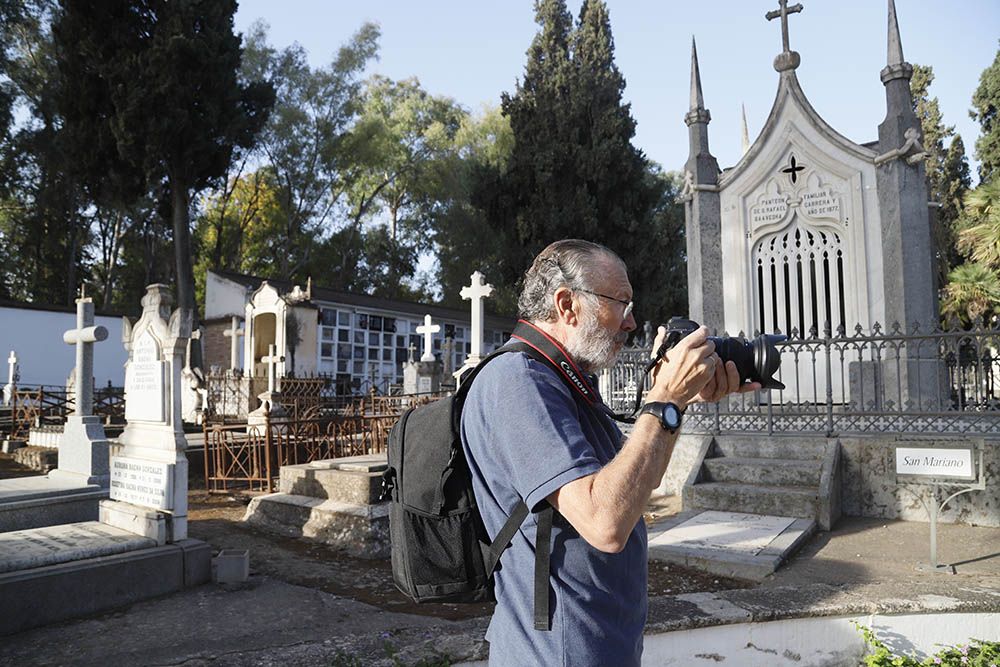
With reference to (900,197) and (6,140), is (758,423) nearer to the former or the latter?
(900,197)

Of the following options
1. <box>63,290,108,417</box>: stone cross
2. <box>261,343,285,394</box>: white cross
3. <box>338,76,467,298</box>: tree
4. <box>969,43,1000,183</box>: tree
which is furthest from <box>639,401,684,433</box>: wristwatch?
<box>338,76,467,298</box>: tree

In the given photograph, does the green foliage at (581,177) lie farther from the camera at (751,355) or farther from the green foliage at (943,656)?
the camera at (751,355)

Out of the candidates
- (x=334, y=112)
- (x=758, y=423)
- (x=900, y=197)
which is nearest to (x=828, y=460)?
(x=758, y=423)

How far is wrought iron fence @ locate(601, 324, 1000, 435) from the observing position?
7.01m

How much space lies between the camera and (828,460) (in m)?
6.75

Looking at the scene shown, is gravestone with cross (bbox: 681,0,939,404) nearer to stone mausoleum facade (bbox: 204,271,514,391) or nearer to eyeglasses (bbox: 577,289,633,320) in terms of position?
eyeglasses (bbox: 577,289,633,320)

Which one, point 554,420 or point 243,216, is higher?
point 243,216

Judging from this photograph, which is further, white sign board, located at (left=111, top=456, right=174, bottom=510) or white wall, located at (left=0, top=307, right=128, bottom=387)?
white wall, located at (left=0, top=307, right=128, bottom=387)

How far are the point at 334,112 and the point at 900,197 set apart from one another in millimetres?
29840

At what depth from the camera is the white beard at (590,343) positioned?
1.66 meters

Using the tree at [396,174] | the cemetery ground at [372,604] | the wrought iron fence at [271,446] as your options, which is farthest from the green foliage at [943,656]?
the tree at [396,174]

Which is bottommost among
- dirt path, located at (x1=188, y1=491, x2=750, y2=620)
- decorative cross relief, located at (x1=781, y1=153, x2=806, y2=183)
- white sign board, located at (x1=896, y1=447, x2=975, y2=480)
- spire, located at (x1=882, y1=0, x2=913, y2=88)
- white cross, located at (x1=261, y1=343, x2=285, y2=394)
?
dirt path, located at (x1=188, y1=491, x2=750, y2=620)

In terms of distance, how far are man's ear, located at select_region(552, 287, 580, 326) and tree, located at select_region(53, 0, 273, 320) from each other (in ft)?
71.4

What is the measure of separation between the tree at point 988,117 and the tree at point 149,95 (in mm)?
25546
